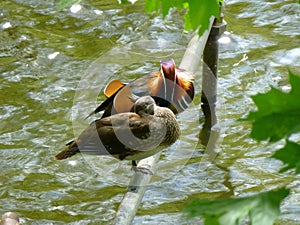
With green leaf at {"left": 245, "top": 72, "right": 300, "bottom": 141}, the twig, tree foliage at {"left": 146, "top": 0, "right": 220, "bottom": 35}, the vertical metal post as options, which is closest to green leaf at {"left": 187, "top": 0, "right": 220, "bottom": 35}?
tree foliage at {"left": 146, "top": 0, "right": 220, "bottom": 35}

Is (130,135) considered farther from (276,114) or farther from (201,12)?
(276,114)

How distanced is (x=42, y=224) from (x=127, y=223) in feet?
6.21

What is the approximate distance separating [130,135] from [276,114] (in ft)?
7.87

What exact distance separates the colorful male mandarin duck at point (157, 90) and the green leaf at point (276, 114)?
2649mm

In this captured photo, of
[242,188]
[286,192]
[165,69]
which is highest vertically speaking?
[286,192]

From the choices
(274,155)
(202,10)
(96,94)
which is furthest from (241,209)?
(96,94)

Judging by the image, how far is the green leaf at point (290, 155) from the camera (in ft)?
Result: 2.44

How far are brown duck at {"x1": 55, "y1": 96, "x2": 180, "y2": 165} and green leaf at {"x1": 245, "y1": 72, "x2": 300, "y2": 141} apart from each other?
91.3 inches

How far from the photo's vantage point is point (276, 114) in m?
0.75

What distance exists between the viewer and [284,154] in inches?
29.7

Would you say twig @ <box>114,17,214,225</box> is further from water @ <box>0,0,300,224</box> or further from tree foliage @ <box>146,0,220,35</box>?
tree foliage @ <box>146,0,220,35</box>

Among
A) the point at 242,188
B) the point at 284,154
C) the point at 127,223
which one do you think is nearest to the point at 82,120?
the point at 242,188

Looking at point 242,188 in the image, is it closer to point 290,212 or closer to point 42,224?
point 290,212

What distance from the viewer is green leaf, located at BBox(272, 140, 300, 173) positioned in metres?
0.74
